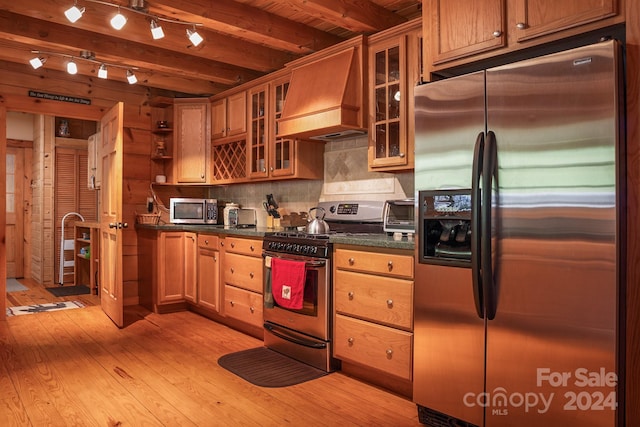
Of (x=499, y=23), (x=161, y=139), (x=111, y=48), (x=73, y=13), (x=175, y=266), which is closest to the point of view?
(x=499, y=23)

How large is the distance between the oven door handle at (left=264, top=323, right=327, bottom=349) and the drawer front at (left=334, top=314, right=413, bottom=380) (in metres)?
0.15

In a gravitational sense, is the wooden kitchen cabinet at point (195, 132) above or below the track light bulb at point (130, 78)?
below

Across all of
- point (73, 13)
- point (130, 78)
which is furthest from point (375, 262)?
point (130, 78)

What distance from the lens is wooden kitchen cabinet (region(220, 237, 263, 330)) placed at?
12.3 feet

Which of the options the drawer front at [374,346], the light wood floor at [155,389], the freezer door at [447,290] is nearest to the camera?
the freezer door at [447,290]

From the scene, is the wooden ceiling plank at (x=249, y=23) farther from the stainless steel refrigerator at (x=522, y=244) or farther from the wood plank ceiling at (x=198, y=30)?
the stainless steel refrigerator at (x=522, y=244)

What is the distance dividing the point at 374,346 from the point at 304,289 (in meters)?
0.66

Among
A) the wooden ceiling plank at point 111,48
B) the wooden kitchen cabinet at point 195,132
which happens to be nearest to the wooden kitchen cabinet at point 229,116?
the wooden kitchen cabinet at point 195,132

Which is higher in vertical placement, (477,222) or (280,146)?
(280,146)

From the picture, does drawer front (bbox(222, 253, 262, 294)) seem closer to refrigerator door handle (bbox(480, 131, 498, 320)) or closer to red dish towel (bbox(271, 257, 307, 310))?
red dish towel (bbox(271, 257, 307, 310))

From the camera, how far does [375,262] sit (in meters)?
2.72

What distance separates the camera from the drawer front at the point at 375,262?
101 inches

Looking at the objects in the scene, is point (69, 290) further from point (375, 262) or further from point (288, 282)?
point (375, 262)

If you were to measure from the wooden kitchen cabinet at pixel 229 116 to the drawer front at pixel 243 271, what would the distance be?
4.50ft
